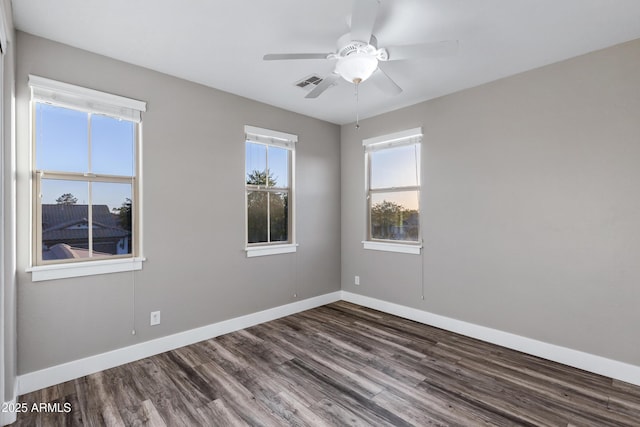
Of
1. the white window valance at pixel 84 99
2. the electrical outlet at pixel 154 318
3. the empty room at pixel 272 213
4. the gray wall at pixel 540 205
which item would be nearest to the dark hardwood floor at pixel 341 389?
the empty room at pixel 272 213

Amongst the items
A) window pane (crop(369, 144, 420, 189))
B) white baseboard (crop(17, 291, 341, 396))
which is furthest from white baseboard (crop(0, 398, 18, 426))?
window pane (crop(369, 144, 420, 189))

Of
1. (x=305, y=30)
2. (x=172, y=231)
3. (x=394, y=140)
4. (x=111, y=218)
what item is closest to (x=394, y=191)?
(x=394, y=140)

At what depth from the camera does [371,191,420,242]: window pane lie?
158 inches

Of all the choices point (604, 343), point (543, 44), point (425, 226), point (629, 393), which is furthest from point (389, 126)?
point (629, 393)

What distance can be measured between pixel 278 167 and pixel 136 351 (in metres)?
2.52

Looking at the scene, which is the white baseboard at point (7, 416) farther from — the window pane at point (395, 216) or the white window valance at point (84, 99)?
the window pane at point (395, 216)

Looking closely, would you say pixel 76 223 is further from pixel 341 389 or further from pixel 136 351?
pixel 341 389

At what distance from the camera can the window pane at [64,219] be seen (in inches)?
98.5

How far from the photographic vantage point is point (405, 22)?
2.23 metres

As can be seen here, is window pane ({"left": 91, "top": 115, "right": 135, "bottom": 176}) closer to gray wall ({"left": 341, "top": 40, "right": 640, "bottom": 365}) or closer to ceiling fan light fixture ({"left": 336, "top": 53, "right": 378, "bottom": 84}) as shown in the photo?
ceiling fan light fixture ({"left": 336, "top": 53, "right": 378, "bottom": 84})

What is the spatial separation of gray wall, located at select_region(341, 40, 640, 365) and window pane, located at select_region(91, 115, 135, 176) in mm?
3085

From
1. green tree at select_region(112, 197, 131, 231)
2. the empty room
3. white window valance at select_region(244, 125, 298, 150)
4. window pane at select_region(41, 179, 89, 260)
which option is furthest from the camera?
white window valance at select_region(244, 125, 298, 150)

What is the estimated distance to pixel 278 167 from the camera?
4141mm

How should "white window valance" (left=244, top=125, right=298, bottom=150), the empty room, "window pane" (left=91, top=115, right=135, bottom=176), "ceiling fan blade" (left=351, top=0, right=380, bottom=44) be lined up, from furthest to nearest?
"white window valance" (left=244, top=125, right=298, bottom=150), "window pane" (left=91, top=115, right=135, bottom=176), the empty room, "ceiling fan blade" (left=351, top=0, right=380, bottom=44)
